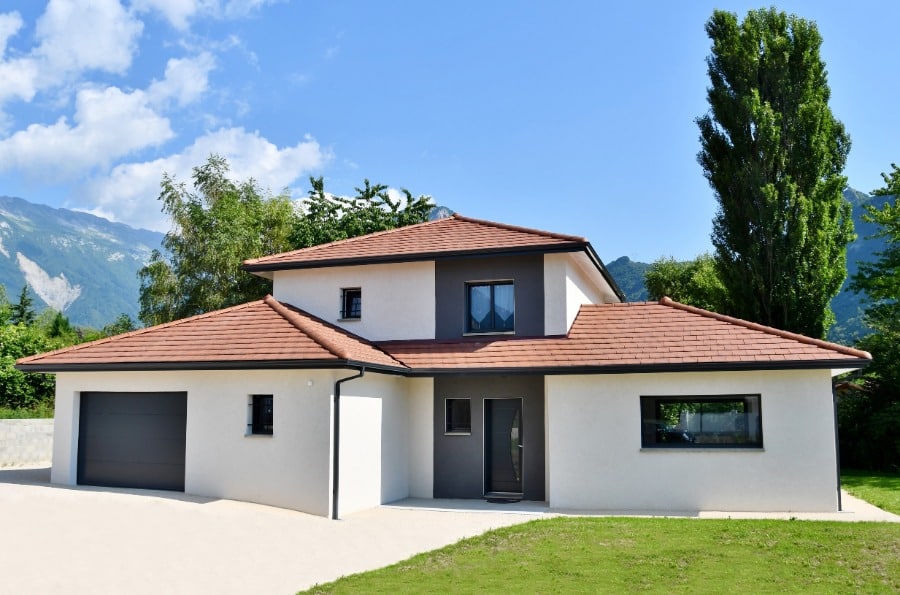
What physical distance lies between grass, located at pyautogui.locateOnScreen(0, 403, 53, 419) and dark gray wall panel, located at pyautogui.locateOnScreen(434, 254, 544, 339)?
13551mm

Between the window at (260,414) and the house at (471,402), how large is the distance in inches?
1.2

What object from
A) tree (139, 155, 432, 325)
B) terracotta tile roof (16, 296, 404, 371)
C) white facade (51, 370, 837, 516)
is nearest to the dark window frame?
white facade (51, 370, 837, 516)

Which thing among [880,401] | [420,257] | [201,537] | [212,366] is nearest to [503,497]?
[420,257]

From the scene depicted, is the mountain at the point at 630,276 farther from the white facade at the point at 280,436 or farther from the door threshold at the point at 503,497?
the white facade at the point at 280,436

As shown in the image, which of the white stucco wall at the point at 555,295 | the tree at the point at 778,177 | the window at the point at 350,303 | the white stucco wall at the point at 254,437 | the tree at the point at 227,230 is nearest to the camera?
the white stucco wall at the point at 254,437

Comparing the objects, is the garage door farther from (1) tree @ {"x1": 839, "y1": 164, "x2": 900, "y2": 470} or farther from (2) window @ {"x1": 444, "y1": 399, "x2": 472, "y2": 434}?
(1) tree @ {"x1": 839, "y1": 164, "x2": 900, "y2": 470}

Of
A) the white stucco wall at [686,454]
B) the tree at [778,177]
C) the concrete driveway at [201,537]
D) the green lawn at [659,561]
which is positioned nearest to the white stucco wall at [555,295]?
the white stucco wall at [686,454]

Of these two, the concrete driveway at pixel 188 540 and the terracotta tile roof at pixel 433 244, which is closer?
the concrete driveway at pixel 188 540

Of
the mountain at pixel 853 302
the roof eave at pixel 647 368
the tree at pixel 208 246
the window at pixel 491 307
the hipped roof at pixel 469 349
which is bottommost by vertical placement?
the roof eave at pixel 647 368

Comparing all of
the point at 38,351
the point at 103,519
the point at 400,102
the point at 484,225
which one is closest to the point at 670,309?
the point at 484,225

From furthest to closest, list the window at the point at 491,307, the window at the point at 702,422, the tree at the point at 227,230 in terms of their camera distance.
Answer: the tree at the point at 227,230 < the window at the point at 491,307 < the window at the point at 702,422

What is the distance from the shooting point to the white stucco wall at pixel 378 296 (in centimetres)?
1761

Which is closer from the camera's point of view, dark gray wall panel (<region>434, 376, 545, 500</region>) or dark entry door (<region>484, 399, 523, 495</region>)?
dark gray wall panel (<region>434, 376, 545, 500</region>)

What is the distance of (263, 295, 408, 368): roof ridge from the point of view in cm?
1379
